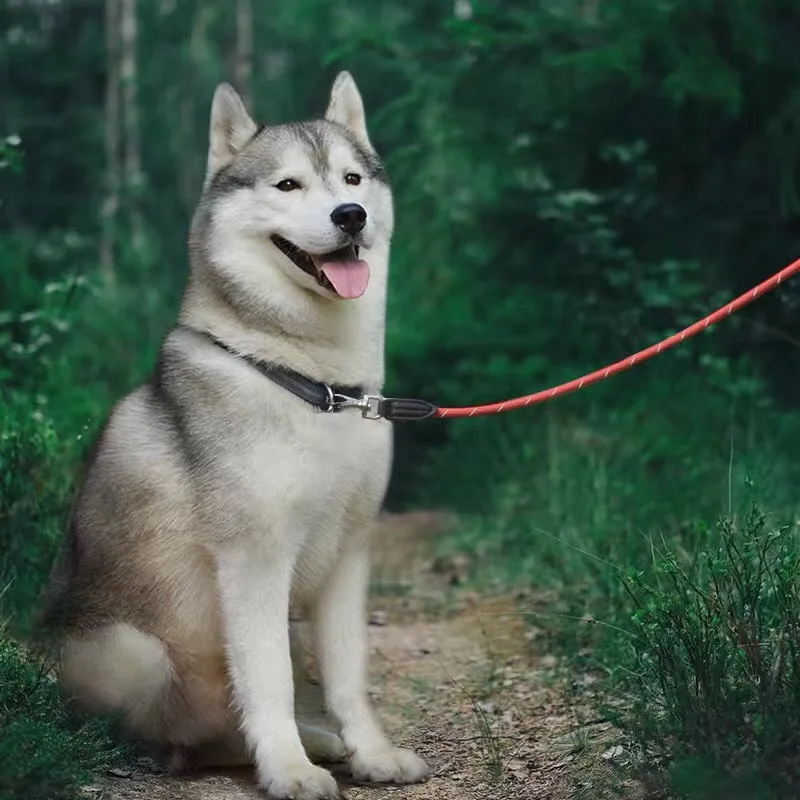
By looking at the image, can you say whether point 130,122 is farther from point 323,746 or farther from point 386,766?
point 386,766

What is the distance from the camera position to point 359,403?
346cm

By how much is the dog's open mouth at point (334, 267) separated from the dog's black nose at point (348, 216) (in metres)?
0.09

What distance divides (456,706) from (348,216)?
176 cm

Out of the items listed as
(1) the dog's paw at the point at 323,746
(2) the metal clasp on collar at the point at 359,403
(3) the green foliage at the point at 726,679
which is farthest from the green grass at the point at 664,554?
(1) the dog's paw at the point at 323,746

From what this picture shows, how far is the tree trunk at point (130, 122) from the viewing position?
1509 cm

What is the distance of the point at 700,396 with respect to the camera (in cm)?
625

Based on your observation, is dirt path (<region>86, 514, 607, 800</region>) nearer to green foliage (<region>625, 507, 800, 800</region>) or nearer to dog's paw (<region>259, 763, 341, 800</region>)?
dog's paw (<region>259, 763, 341, 800</region>)

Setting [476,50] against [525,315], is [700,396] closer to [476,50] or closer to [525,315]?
[525,315]

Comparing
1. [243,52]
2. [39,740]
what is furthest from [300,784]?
[243,52]

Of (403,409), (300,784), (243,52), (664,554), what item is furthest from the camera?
(243,52)

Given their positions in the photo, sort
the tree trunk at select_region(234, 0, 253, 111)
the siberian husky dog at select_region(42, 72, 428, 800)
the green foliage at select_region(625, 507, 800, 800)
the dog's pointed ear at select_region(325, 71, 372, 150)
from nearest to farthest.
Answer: the green foliage at select_region(625, 507, 800, 800), the siberian husky dog at select_region(42, 72, 428, 800), the dog's pointed ear at select_region(325, 71, 372, 150), the tree trunk at select_region(234, 0, 253, 111)

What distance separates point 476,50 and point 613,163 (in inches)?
39.3

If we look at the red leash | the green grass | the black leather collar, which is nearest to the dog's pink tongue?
the black leather collar

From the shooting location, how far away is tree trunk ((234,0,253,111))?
14.5 m
